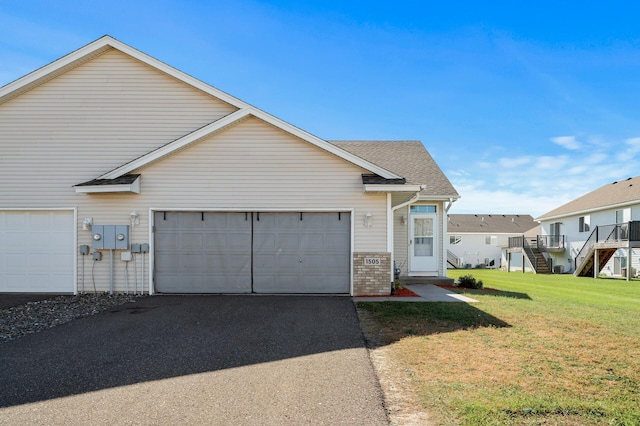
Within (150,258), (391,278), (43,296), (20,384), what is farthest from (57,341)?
(391,278)

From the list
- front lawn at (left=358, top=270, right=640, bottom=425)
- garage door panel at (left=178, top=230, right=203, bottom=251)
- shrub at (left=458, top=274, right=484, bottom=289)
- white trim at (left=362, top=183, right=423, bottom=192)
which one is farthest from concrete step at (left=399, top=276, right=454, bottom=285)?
garage door panel at (left=178, top=230, right=203, bottom=251)

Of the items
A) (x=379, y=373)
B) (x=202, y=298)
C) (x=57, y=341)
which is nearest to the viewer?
(x=379, y=373)

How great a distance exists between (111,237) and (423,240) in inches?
418

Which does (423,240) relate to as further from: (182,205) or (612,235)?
(612,235)

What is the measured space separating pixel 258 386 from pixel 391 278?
23.6 ft

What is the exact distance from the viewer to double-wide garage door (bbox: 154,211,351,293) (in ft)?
35.9

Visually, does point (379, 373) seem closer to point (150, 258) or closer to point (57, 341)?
point (57, 341)

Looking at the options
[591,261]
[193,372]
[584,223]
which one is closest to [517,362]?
[193,372]

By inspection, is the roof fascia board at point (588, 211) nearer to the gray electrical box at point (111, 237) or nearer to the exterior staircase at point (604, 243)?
the exterior staircase at point (604, 243)

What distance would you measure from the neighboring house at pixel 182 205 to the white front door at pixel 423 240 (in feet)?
12.0

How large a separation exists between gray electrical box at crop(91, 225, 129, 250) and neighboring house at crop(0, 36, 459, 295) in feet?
0.11

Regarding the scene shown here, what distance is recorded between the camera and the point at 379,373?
4.68 metres

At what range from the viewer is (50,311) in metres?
8.81

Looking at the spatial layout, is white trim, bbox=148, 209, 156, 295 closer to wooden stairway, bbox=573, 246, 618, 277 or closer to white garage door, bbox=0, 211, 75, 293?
white garage door, bbox=0, 211, 75, 293
